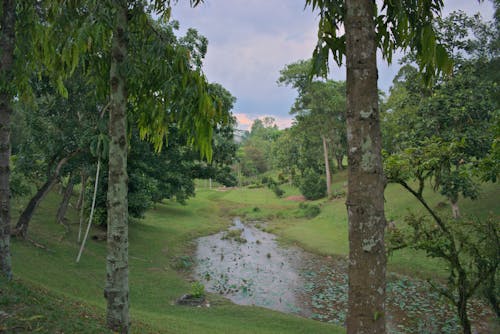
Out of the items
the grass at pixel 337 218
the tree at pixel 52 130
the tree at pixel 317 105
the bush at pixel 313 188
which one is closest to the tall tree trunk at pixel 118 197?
the grass at pixel 337 218

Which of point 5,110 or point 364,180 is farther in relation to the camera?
point 5,110

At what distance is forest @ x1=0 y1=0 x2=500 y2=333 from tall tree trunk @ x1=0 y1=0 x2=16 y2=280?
3 cm

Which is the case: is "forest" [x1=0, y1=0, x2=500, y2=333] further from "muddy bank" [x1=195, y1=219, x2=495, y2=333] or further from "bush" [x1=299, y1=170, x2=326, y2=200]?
"bush" [x1=299, y1=170, x2=326, y2=200]

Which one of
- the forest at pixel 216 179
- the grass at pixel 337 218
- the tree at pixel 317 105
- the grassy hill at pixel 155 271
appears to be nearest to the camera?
the forest at pixel 216 179

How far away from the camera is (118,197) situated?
5527 mm

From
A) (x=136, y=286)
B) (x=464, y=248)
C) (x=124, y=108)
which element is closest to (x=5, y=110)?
(x=124, y=108)

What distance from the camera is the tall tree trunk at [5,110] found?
7.38 m

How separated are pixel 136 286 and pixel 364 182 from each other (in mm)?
13245

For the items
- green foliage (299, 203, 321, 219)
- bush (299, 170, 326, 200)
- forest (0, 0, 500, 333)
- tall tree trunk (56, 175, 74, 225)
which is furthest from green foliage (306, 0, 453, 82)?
bush (299, 170, 326, 200)

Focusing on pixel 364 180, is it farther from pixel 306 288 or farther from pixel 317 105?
pixel 317 105

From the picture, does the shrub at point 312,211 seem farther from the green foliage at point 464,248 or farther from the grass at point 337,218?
the green foliage at point 464,248

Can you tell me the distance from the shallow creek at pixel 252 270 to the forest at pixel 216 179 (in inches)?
5.5

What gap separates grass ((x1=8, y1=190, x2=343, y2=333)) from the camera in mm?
8602

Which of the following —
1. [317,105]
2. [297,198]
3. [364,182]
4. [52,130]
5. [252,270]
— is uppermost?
[317,105]
